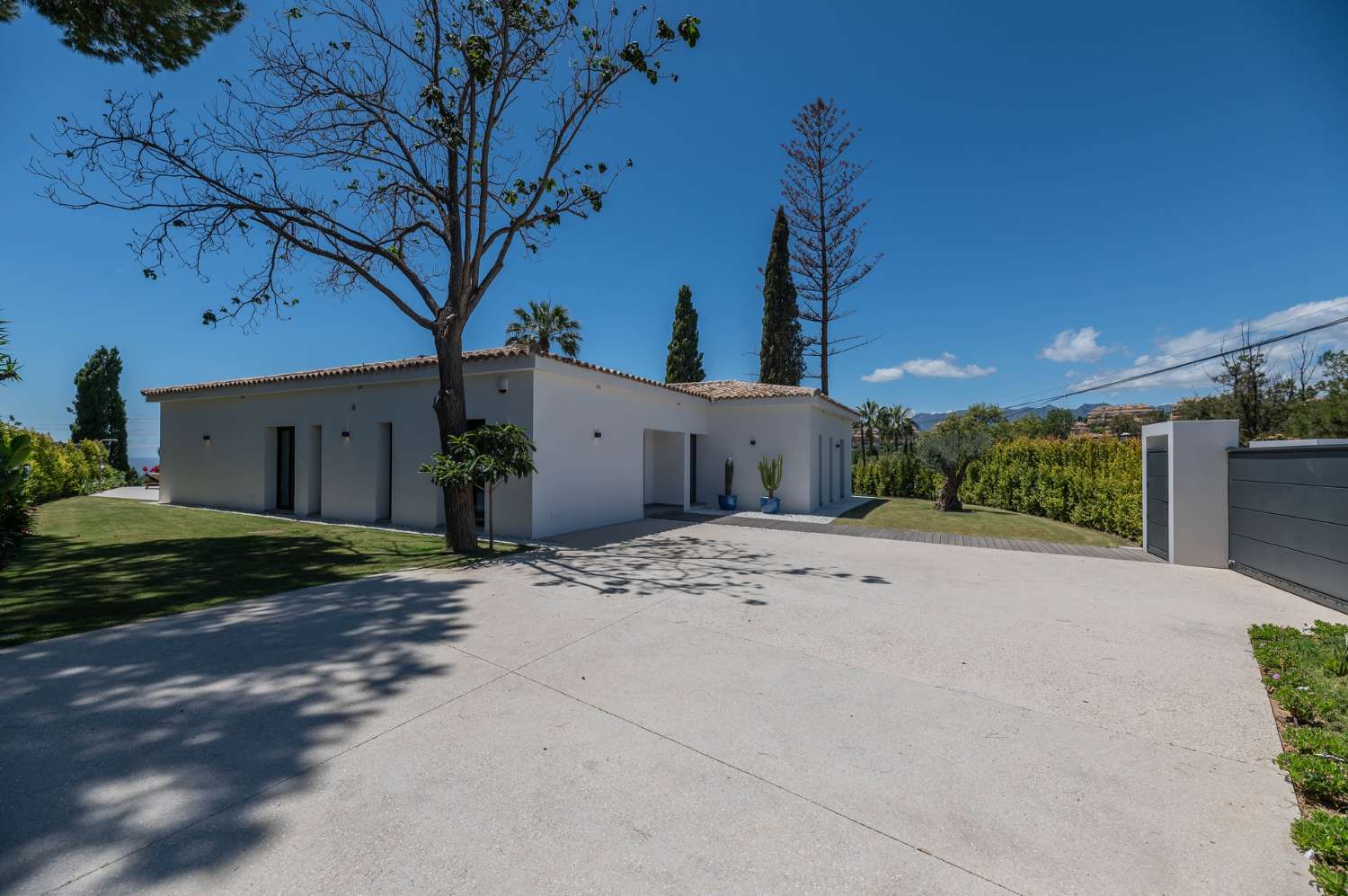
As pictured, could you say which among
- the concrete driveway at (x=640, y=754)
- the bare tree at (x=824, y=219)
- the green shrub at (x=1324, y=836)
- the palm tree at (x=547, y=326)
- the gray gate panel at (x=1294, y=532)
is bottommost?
the concrete driveway at (x=640, y=754)

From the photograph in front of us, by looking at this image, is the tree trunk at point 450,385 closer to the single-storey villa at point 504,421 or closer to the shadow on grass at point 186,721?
the single-storey villa at point 504,421

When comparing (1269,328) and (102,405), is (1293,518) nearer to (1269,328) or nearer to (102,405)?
(1269,328)

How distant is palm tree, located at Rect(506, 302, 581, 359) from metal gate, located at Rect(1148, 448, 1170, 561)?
22.4 metres

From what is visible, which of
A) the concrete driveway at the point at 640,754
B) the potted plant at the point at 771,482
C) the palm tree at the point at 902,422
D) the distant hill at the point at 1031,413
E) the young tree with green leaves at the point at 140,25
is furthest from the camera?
the palm tree at the point at 902,422

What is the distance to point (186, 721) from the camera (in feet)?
9.99

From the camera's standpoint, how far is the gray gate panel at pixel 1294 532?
5855 millimetres

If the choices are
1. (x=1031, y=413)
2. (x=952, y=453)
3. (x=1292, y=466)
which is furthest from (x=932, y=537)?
(x=1031, y=413)

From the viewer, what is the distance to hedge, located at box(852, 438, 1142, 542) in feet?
37.7

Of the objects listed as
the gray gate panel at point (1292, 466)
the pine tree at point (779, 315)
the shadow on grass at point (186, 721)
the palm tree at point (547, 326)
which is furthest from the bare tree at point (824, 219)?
the shadow on grass at point (186, 721)

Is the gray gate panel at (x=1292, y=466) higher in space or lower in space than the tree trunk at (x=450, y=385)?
lower

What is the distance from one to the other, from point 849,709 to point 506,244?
9176 millimetres

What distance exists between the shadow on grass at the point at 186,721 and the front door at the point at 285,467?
31.6 ft

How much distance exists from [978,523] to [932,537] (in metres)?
3.60

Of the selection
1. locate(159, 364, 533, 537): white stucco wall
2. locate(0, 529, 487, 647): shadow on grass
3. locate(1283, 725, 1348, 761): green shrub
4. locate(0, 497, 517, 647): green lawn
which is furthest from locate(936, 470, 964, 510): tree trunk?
locate(0, 529, 487, 647): shadow on grass
